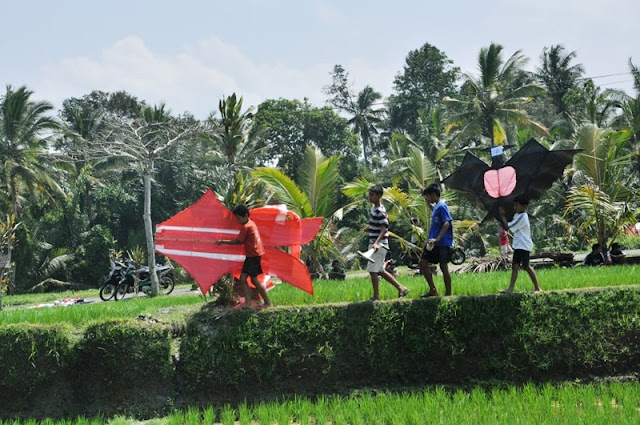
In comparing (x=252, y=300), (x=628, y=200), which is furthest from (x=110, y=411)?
(x=628, y=200)

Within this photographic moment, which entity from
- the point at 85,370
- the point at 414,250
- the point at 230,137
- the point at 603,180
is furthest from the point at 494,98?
the point at 85,370

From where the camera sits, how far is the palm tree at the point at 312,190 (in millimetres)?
13617

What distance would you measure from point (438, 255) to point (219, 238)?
268cm

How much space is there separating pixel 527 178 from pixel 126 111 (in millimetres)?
30820

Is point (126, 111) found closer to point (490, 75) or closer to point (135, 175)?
point (135, 175)

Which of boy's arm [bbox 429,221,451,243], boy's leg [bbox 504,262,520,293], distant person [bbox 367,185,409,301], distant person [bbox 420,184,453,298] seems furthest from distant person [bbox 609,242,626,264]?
distant person [bbox 367,185,409,301]

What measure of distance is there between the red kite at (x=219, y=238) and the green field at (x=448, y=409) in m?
1.67

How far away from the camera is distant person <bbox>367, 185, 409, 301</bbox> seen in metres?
7.49

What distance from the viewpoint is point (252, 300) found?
26.3 feet

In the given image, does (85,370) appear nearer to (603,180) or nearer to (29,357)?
(29,357)

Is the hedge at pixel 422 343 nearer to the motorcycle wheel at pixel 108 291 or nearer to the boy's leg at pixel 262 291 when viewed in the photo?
the boy's leg at pixel 262 291

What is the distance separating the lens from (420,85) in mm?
43875

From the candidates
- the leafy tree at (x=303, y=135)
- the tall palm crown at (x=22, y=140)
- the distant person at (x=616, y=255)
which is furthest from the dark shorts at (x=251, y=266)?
the leafy tree at (x=303, y=135)

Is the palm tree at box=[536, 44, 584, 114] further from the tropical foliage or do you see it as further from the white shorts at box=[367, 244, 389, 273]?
the white shorts at box=[367, 244, 389, 273]
